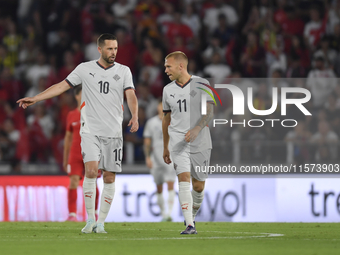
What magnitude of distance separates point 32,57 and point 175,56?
998 centimetres

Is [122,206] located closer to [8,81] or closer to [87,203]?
[87,203]

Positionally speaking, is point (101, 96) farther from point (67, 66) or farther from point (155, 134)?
point (67, 66)

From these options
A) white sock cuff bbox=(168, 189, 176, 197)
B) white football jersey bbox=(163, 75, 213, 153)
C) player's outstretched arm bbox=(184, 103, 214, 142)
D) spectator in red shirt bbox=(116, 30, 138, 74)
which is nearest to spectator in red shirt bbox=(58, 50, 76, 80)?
spectator in red shirt bbox=(116, 30, 138, 74)

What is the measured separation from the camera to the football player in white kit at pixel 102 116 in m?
7.46

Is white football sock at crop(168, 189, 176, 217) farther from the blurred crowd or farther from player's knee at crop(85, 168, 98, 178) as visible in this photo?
player's knee at crop(85, 168, 98, 178)

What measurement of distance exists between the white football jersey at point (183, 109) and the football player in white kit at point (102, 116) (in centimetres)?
46

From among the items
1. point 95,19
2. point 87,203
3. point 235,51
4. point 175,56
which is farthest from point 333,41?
point 87,203

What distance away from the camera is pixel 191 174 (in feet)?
25.7

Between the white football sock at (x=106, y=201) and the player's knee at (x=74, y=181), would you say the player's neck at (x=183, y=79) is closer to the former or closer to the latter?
the white football sock at (x=106, y=201)

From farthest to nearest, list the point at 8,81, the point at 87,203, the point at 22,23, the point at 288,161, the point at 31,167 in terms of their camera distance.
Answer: the point at 22,23
the point at 8,81
the point at 31,167
the point at 288,161
the point at 87,203

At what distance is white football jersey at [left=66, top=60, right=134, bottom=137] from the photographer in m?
7.54

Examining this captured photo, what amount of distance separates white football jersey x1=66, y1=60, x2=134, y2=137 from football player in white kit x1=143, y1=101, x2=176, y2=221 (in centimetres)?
398

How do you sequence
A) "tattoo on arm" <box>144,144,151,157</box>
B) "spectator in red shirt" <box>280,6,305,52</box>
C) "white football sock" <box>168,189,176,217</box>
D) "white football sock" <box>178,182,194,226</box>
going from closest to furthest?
"white football sock" <box>178,182,194,226</box> < "white football sock" <box>168,189,176,217</box> < "tattoo on arm" <box>144,144,151,157</box> < "spectator in red shirt" <box>280,6,305,52</box>

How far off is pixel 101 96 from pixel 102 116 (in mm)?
240
